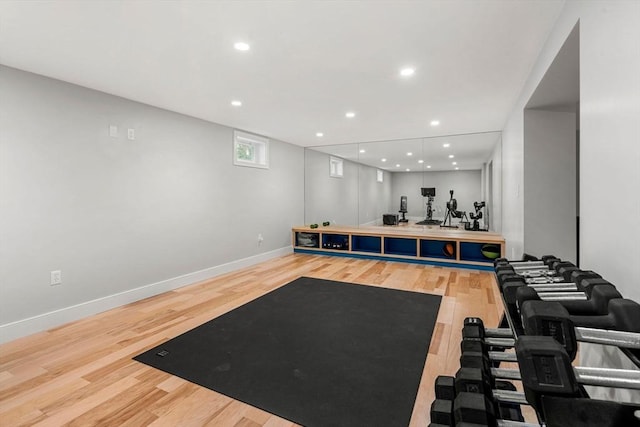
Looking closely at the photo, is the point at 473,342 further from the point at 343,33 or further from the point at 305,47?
the point at 305,47

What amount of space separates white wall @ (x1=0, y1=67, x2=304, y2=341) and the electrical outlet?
0.04 meters

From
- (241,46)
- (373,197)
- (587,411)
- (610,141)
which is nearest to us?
(587,411)

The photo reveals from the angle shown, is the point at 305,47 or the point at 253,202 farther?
the point at 253,202

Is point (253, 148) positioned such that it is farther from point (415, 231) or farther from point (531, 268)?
point (531, 268)

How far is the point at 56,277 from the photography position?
2.86m

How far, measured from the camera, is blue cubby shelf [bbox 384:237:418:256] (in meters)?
5.57

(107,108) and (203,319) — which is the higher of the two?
(107,108)

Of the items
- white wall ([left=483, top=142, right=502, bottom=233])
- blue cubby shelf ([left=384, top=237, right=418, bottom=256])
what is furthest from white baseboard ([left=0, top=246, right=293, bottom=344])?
white wall ([left=483, top=142, right=502, bottom=233])

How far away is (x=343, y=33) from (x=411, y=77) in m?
1.06

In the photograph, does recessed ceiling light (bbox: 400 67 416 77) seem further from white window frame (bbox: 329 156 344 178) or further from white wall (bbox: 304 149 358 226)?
white window frame (bbox: 329 156 344 178)

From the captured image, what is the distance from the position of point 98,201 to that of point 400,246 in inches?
186

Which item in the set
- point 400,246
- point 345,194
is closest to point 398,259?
point 400,246

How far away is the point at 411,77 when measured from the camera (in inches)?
114

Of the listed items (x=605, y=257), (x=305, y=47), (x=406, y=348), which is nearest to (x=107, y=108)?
(x=305, y=47)
